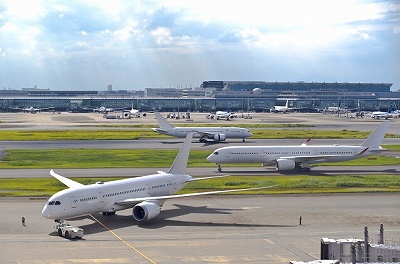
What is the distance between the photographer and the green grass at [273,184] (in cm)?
7300

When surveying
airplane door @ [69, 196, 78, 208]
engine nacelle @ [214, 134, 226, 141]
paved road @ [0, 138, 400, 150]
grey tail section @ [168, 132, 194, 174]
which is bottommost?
paved road @ [0, 138, 400, 150]

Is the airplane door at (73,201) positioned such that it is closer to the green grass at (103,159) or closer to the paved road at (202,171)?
the paved road at (202,171)

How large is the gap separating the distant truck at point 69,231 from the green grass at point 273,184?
63.4 feet

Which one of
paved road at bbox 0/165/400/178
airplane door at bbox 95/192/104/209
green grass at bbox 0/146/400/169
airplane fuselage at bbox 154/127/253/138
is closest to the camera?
airplane door at bbox 95/192/104/209


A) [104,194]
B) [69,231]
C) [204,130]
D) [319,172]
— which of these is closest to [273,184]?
[319,172]

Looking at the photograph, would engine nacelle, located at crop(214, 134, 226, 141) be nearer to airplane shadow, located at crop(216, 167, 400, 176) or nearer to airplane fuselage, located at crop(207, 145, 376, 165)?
airplane shadow, located at crop(216, 167, 400, 176)

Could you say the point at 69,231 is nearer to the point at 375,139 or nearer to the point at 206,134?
the point at 375,139

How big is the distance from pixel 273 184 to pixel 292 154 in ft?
51.8

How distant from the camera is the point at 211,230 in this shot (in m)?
53.1

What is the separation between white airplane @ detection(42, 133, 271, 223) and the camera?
51.8m

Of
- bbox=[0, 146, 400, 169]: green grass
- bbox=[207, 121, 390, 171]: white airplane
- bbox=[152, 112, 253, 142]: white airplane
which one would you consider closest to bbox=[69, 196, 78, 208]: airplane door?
bbox=[207, 121, 390, 171]: white airplane

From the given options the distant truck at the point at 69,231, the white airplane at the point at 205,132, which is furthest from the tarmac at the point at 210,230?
the white airplane at the point at 205,132

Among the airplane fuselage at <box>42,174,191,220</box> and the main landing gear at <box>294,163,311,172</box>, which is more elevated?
the airplane fuselage at <box>42,174,191,220</box>

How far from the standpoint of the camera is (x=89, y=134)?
16088 cm
